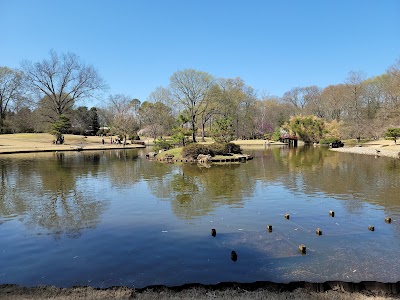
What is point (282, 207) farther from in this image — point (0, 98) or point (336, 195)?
point (0, 98)

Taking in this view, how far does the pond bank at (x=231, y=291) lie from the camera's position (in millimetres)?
5594

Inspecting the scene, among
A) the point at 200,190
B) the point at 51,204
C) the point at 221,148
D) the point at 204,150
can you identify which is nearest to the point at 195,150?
the point at 204,150

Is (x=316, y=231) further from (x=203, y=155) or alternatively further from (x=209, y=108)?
(x=209, y=108)

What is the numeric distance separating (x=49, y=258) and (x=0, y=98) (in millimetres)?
74444

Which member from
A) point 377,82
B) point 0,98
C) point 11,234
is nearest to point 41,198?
point 11,234

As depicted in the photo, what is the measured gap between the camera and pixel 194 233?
975 centimetres

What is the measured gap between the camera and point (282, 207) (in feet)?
42.5

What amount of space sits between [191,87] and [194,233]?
55164 mm

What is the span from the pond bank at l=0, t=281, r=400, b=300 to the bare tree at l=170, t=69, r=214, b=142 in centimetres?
5472

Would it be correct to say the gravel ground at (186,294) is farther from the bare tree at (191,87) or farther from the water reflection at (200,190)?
the bare tree at (191,87)

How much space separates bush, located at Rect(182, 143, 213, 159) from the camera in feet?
111

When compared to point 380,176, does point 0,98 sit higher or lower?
higher

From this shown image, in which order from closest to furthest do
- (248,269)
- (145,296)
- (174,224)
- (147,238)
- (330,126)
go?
(145,296)
(248,269)
(147,238)
(174,224)
(330,126)

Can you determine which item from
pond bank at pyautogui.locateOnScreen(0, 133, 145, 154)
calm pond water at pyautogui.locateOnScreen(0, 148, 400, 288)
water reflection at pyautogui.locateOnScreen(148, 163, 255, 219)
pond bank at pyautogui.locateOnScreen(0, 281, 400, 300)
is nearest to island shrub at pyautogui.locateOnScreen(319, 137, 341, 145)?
pond bank at pyautogui.locateOnScreen(0, 133, 145, 154)
